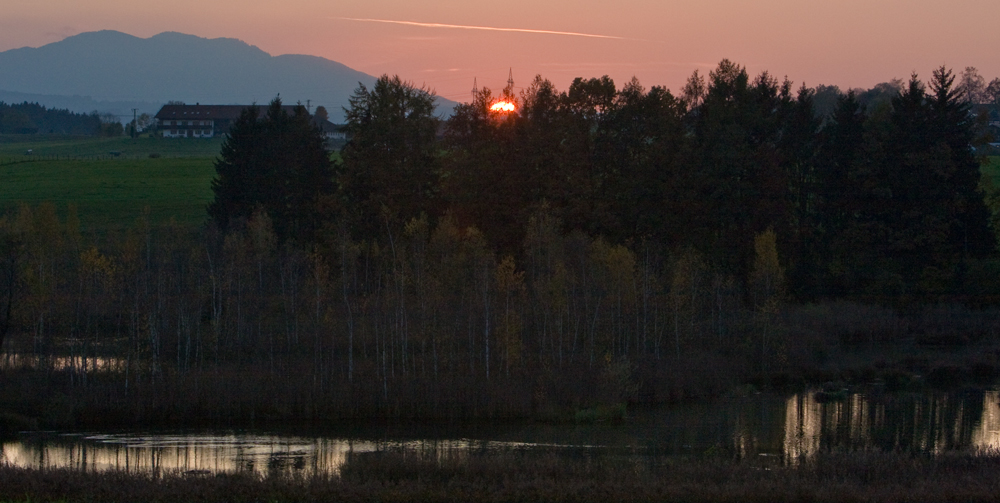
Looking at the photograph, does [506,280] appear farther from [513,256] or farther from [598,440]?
[598,440]

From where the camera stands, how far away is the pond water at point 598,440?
26969 mm

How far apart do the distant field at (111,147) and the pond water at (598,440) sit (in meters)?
91.7

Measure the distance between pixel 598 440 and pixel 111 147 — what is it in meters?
123

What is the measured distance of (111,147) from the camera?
13312 centimetres

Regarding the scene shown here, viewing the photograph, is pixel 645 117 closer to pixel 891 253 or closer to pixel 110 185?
pixel 891 253

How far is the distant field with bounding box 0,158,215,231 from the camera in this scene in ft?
243

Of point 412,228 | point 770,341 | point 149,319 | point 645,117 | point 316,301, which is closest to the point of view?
point 149,319

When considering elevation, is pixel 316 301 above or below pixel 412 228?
below

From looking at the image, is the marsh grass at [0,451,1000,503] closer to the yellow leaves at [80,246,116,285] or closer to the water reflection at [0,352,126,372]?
the water reflection at [0,352,126,372]

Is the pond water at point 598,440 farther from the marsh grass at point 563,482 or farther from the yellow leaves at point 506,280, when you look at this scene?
the yellow leaves at point 506,280

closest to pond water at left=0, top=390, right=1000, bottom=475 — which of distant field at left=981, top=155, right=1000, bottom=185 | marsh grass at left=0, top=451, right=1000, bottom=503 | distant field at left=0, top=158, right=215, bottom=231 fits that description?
marsh grass at left=0, top=451, right=1000, bottom=503

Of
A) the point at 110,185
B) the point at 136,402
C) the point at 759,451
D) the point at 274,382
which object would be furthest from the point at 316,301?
the point at 110,185

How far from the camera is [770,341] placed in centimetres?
4162

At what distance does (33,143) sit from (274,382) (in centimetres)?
13512
